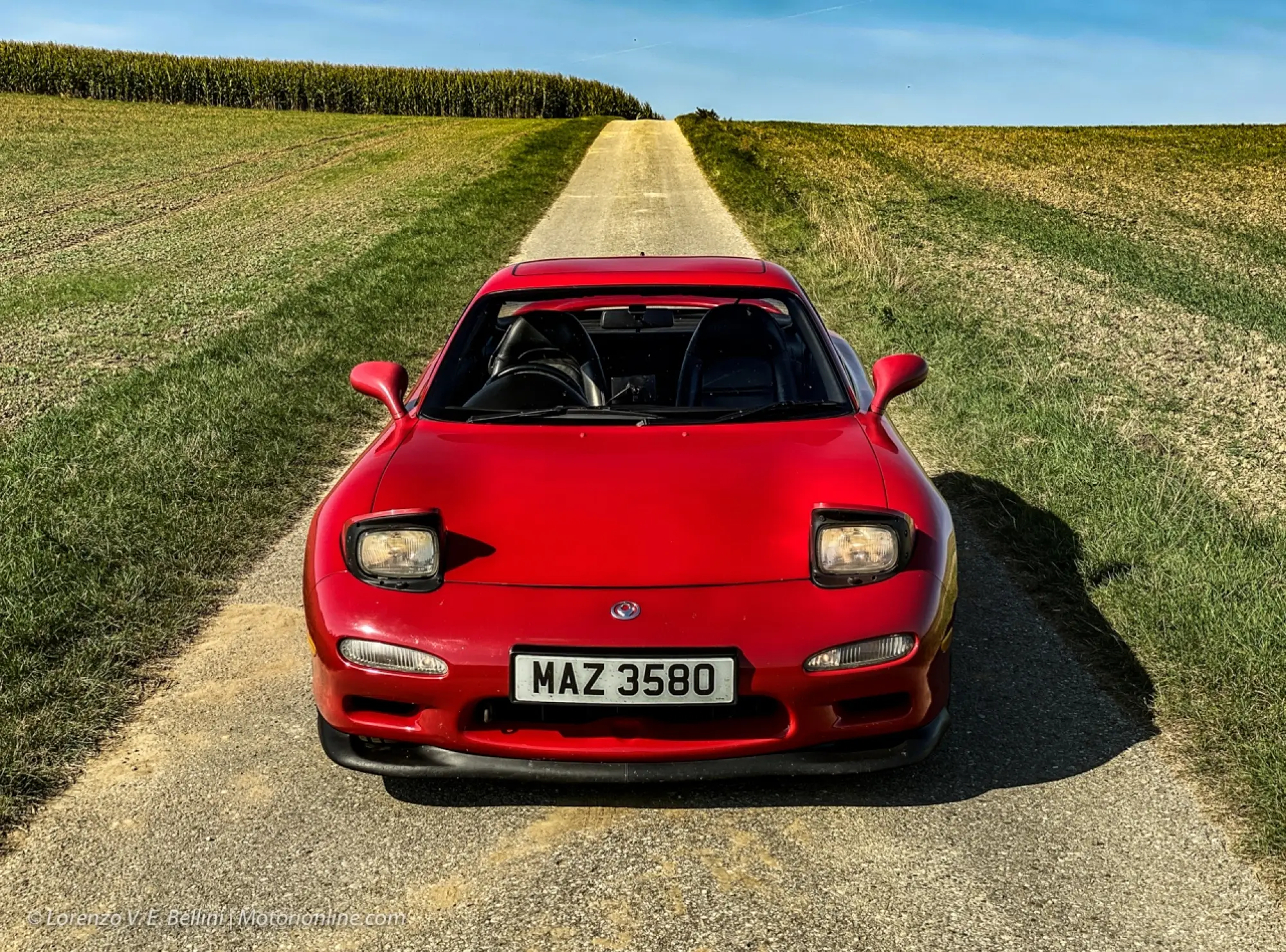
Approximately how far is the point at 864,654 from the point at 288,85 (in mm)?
64586

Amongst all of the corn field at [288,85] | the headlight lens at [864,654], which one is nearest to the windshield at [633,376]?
the headlight lens at [864,654]

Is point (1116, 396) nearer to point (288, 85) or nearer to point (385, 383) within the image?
point (385, 383)

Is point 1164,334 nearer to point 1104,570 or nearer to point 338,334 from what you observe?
point 1104,570

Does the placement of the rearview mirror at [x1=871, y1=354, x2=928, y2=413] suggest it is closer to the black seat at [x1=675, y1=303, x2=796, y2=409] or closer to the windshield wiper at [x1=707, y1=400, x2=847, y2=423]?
the windshield wiper at [x1=707, y1=400, x2=847, y2=423]

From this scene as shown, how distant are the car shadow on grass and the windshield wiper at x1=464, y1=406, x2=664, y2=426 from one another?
4.01 ft

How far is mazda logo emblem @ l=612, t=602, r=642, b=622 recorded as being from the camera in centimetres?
284

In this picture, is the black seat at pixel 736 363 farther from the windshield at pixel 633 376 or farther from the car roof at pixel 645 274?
the car roof at pixel 645 274

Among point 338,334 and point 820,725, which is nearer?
point 820,725

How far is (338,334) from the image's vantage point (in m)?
9.73

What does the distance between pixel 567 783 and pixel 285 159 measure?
36.5 m

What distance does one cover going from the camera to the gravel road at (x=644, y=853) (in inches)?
100

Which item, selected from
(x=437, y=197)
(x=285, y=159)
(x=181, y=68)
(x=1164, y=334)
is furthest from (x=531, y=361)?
(x=181, y=68)

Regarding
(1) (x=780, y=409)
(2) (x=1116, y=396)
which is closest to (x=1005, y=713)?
(1) (x=780, y=409)

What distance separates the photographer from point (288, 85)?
2387 inches
